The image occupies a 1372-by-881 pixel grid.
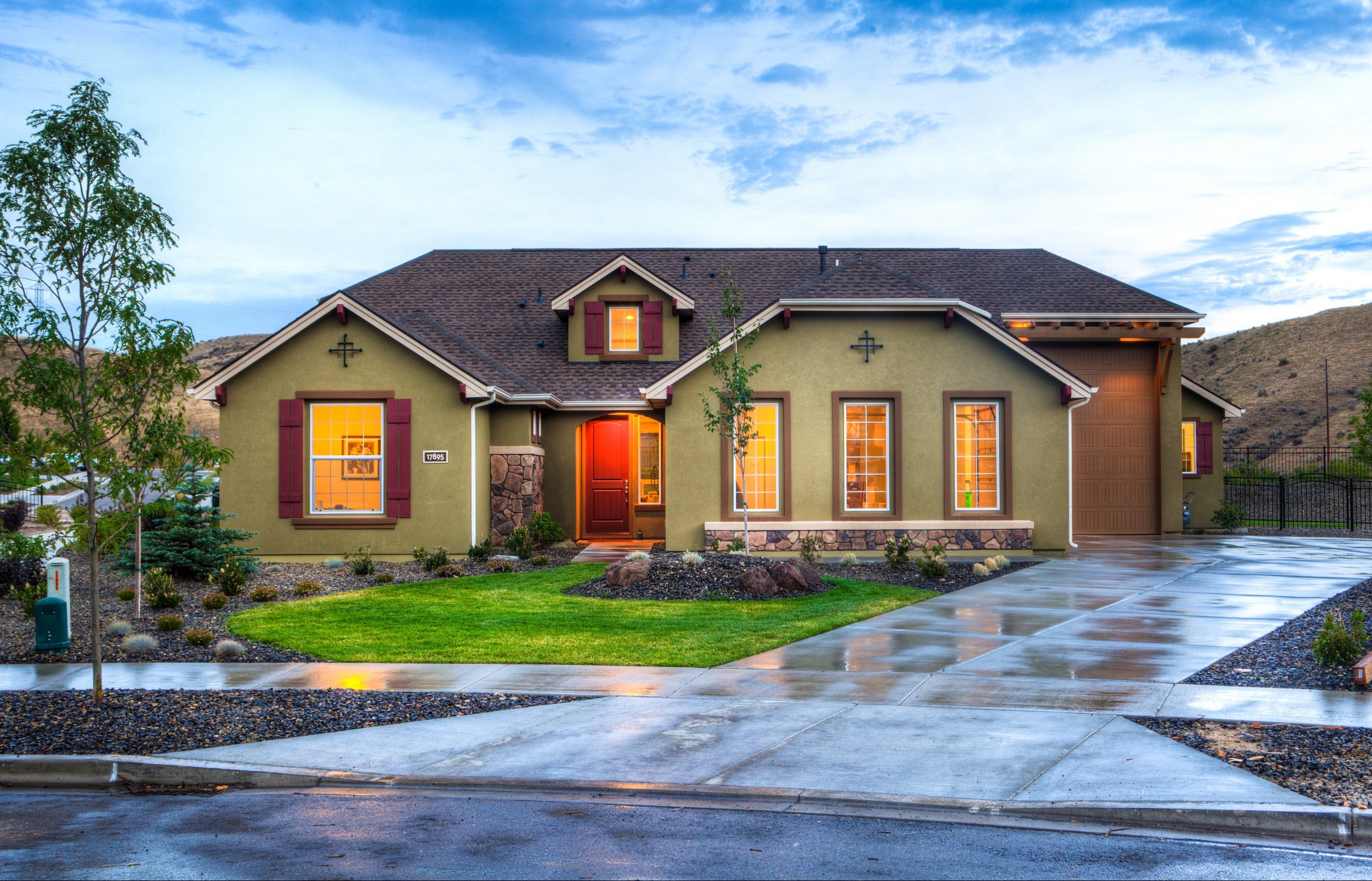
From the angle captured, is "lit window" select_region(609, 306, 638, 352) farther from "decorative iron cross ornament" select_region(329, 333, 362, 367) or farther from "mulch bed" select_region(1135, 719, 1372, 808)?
"mulch bed" select_region(1135, 719, 1372, 808)

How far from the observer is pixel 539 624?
38.9 ft

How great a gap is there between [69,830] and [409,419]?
14110mm

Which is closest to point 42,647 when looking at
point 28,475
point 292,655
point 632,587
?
point 292,655

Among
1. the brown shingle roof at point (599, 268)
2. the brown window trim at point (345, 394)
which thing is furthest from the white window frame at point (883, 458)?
the brown window trim at point (345, 394)

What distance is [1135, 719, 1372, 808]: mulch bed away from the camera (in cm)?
583

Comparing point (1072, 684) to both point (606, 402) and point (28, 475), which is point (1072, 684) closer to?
point (28, 475)

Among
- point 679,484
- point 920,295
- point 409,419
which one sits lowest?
point 679,484

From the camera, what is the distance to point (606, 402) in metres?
22.1

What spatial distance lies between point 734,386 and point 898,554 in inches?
151

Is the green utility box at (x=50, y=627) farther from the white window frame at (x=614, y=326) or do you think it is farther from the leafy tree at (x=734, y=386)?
the white window frame at (x=614, y=326)

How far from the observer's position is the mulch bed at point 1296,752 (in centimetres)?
583

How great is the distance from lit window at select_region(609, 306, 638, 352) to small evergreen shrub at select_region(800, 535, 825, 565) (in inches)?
289

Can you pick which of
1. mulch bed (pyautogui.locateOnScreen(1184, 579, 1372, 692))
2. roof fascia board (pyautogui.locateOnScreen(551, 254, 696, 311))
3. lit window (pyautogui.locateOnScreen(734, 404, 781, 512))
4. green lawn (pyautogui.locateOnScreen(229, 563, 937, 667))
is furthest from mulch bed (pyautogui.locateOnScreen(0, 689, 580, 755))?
roof fascia board (pyautogui.locateOnScreen(551, 254, 696, 311))

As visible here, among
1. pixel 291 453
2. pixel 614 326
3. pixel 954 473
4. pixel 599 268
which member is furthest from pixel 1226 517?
pixel 291 453
